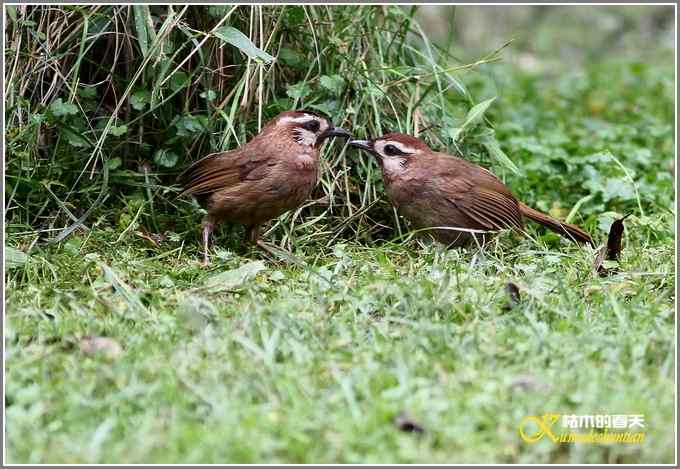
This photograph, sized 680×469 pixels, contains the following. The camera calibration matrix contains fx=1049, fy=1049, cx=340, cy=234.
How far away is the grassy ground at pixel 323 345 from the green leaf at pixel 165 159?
0.29 m

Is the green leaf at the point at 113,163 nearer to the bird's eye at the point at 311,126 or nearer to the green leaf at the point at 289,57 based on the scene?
the bird's eye at the point at 311,126

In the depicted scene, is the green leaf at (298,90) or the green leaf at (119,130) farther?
the green leaf at (298,90)

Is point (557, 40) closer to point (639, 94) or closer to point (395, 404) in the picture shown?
point (639, 94)

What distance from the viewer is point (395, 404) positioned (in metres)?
3.52

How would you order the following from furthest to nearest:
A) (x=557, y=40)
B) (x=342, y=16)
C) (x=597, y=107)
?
(x=557, y=40), (x=597, y=107), (x=342, y=16)

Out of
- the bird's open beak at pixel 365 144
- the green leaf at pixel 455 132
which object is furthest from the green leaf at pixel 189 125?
the green leaf at pixel 455 132

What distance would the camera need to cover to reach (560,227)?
628 cm

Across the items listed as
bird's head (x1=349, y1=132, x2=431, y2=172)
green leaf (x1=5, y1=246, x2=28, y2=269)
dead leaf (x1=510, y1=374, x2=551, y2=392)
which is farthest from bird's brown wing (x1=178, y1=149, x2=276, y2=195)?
dead leaf (x1=510, y1=374, x2=551, y2=392)

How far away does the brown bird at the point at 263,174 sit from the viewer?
19.5ft

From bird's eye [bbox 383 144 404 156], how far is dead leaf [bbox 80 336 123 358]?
8.52 feet

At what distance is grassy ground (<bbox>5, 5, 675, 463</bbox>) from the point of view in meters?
3.37

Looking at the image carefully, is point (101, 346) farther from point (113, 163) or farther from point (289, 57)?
point (289, 57)

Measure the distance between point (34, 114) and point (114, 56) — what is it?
2.26ft

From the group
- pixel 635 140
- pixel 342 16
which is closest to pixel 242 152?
pixel 342 16
